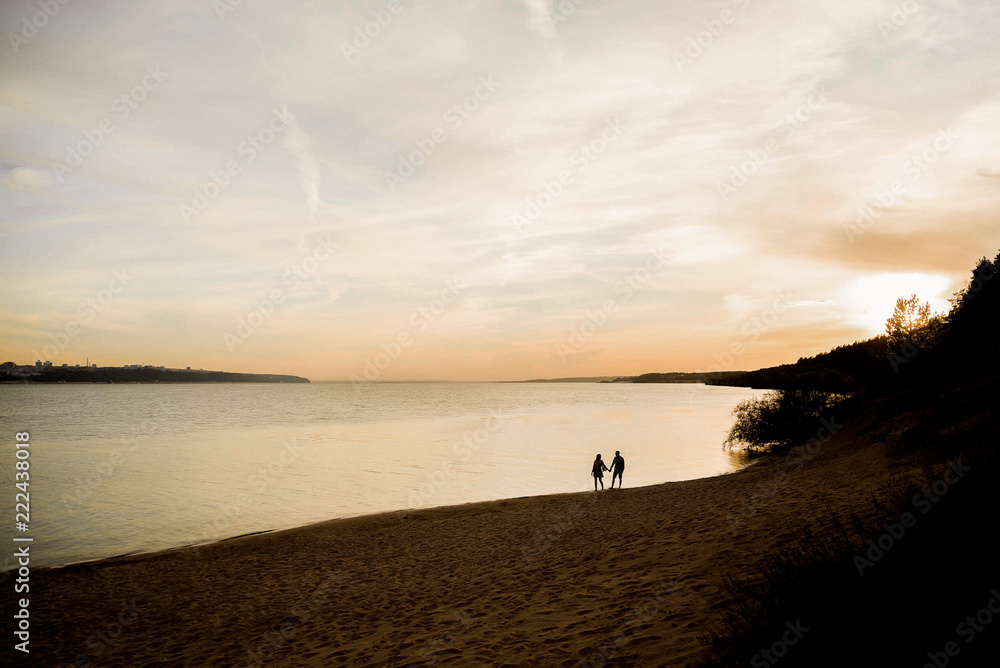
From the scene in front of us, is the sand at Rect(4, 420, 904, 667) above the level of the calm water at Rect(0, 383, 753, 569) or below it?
above

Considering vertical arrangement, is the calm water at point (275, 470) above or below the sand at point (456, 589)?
below

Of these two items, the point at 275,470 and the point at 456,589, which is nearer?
the point at 456,589

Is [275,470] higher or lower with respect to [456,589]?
lower

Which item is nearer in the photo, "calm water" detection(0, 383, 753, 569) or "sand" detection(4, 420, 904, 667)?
"sand" detection(4, 420, 904, 667)

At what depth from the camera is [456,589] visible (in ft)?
37.4

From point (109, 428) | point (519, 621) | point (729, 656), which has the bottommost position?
point (109, 428)

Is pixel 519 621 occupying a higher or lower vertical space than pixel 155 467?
higher

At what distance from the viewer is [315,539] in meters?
18.1

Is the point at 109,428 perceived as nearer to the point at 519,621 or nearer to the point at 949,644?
the point at 519,621

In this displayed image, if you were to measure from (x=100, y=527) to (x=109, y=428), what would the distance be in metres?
48.2

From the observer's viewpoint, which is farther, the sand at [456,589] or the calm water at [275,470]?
the calm water at [275,470]

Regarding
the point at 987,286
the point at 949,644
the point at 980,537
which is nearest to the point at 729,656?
the point at 949,644

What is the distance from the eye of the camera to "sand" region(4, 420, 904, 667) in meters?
7.84

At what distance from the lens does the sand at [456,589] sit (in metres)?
7.84
